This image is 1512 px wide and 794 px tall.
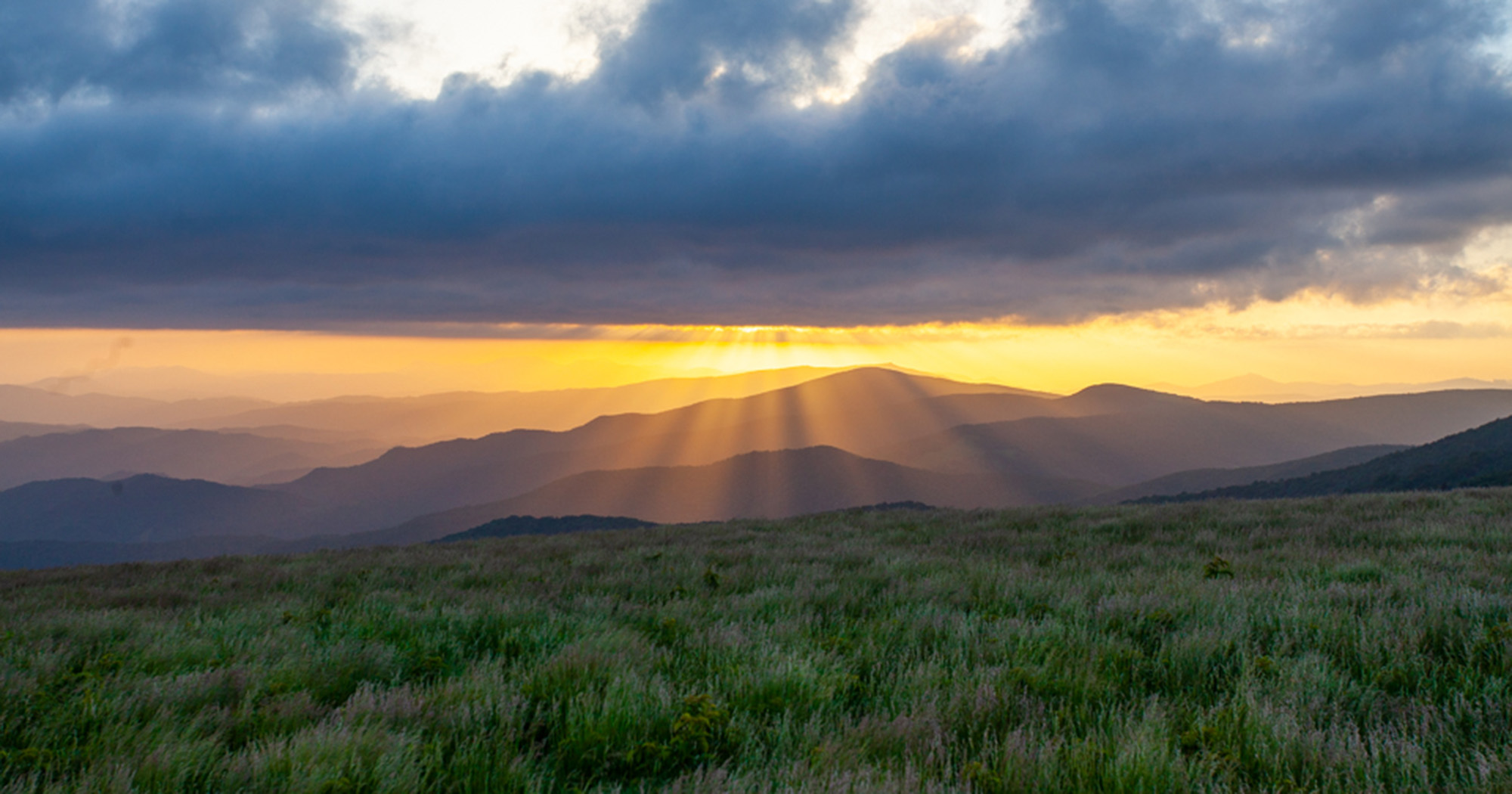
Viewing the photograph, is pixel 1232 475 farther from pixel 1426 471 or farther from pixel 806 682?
pixel 806 682

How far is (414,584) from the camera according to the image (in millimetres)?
9469

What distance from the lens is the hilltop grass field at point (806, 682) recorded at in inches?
121

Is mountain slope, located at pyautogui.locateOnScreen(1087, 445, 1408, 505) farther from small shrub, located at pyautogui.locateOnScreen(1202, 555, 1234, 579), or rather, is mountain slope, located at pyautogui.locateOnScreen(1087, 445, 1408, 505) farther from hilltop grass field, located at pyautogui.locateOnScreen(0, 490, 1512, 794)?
hilltop grass field, located at pyautogui.locateOnScreen(0, 490, 1512, 794)

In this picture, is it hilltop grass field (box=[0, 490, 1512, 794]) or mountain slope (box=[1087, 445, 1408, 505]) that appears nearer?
hilltop grass field (box=[0, 490, 1512, 794])

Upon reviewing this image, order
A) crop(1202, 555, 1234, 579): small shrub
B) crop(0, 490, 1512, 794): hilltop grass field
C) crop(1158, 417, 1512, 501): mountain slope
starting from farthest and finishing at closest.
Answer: crop(1158, 417, 1512, 501): mountain slope < crop(1202, 555, 1234, 579): small shrub < crop(0, 490, 1512, 794): hilltop grass field

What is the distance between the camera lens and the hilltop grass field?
10.1ft

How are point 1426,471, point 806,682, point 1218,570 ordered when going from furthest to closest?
point 1426,471 < point 1218,570 < point 806,682

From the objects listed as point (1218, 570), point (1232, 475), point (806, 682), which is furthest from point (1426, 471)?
point (1232, 475)

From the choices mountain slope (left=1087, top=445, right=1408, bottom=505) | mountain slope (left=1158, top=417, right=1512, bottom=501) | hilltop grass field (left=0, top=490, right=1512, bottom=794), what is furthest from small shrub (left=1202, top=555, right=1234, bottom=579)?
mountain slope (left=1087, top=445, right=1408, bottom=505)

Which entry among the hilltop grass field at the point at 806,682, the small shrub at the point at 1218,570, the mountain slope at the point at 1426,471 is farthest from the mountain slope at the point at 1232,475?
the hilltop grass field at the point at 806,682

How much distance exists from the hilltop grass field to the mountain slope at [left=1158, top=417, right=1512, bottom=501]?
4438cm

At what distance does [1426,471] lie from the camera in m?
55.8

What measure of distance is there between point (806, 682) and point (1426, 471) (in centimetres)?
7492

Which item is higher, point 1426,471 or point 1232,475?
point 1426,471
